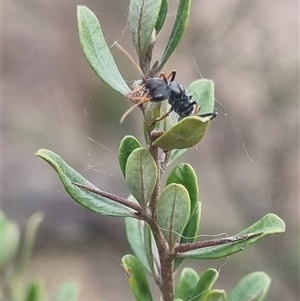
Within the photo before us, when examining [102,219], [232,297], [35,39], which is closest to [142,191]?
[232,297]

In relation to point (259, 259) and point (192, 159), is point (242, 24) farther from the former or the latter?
point (192, 159)

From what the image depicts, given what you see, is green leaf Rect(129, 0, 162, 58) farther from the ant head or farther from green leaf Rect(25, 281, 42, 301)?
green leaf Rect(25, 281, 42, 301)

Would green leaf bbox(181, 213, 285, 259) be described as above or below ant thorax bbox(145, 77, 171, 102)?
below

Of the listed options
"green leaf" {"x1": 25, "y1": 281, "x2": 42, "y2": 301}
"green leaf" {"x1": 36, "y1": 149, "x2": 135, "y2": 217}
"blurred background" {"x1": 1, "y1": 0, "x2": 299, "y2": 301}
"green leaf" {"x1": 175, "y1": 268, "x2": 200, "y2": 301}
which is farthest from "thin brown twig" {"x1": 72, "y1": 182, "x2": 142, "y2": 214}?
"blurred background" {"x1": 1, "y1": 0, "x2": 299, "y2": 301}

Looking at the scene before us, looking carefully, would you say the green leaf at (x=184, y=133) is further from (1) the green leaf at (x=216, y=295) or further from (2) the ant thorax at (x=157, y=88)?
(1) the green leaf at (x=216, y=295)

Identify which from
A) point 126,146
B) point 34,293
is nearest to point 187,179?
point 126,146
